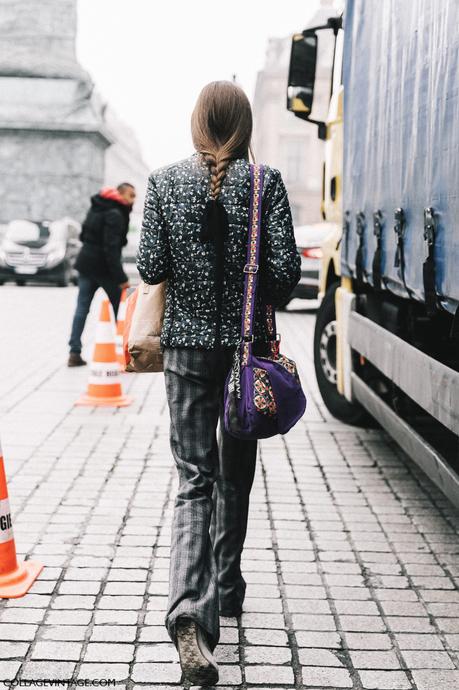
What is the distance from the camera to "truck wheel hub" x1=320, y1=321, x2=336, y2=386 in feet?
25.3

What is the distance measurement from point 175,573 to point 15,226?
69.3 feet

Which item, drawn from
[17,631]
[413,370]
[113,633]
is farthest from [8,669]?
[413,370]

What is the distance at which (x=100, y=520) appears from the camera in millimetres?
4871

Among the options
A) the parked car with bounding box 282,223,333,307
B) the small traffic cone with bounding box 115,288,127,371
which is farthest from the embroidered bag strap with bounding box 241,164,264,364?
the parked car with bounding box 282,223,333,307

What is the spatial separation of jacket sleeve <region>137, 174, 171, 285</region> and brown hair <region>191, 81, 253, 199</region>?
0.19 meters

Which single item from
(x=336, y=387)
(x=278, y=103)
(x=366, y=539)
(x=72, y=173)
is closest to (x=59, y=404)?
(x=336, y=387)

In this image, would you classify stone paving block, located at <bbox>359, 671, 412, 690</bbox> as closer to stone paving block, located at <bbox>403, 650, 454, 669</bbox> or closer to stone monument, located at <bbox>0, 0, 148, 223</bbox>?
stone paving block, located at <bbox>403, 650, 454, 669</bbox>

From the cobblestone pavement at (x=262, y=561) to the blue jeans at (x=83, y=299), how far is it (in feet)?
7.77

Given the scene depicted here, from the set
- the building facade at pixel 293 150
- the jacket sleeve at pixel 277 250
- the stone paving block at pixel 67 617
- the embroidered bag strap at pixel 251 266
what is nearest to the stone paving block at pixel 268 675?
the stone paving block at pixel 67 617

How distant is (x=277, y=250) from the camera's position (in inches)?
126

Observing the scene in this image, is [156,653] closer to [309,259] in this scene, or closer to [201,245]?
[201,245]

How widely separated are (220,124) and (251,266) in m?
0.48

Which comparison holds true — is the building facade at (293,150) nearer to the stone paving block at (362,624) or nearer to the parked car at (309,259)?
the parked car at (309,259)

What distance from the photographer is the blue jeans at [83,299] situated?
32.5ft
